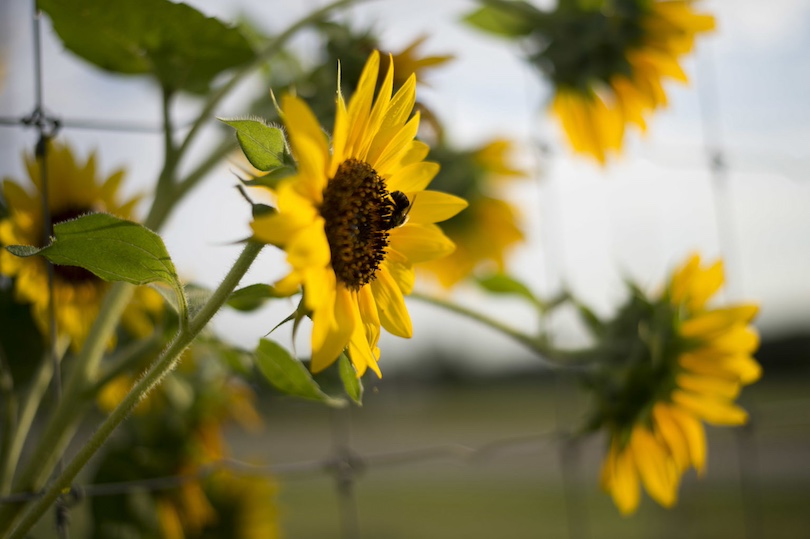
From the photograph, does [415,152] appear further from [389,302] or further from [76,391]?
[76,391]

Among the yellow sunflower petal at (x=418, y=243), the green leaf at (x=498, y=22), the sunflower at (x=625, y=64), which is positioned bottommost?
the yellow sunflower petal at (x=418, y=243)

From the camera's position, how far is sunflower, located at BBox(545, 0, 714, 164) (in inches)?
28.2

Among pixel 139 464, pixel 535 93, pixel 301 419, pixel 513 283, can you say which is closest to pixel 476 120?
pixel 535 93

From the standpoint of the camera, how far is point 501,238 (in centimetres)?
87

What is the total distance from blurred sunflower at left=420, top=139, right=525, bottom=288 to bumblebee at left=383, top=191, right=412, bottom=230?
0.40 metres

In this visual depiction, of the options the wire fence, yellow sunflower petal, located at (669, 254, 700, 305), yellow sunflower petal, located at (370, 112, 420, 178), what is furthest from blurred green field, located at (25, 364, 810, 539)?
yellow sunflower petal, located at (669, 254, 700, 305)

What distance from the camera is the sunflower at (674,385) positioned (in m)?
0.63

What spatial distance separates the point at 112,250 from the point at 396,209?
14 centimetres

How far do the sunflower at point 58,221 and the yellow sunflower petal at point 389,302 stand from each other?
0.74 ft

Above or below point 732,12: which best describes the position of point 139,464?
below

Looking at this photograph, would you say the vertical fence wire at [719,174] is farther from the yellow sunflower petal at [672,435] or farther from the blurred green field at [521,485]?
the yellow sunflower petal at [672,435]

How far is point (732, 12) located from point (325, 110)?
2.53ft

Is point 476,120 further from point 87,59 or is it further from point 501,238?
point 87,59

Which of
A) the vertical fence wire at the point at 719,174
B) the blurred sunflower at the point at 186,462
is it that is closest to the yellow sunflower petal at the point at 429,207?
the blurred sunflower at the point at 186,462
